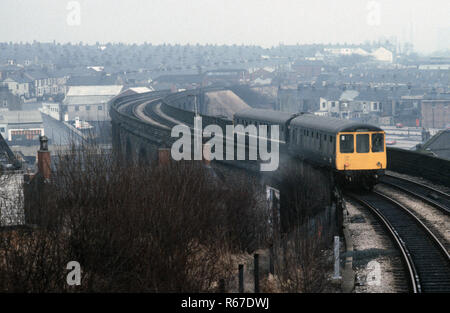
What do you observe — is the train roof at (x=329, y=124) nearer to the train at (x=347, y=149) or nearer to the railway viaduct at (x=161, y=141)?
the train at (x=347, y=149)

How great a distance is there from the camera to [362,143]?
25.9 m

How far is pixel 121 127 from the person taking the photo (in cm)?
5356

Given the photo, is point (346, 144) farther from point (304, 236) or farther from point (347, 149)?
point (304, 236)

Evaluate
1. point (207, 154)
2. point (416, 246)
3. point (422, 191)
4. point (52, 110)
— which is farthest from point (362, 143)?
point (52, 110)

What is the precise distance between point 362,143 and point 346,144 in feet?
2.26

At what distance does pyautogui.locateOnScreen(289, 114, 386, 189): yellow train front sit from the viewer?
25.6m

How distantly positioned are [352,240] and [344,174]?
674 cm

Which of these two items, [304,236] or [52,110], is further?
[52,110]

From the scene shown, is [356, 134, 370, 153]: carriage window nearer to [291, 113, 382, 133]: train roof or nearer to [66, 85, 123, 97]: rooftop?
[291, 113, 382, 133]: train roof

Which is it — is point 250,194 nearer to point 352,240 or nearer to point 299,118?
point 352,240

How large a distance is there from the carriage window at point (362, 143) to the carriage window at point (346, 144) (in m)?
0.27

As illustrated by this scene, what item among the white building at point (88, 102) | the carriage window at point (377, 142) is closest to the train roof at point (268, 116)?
the carriage window at point (377, 142)
